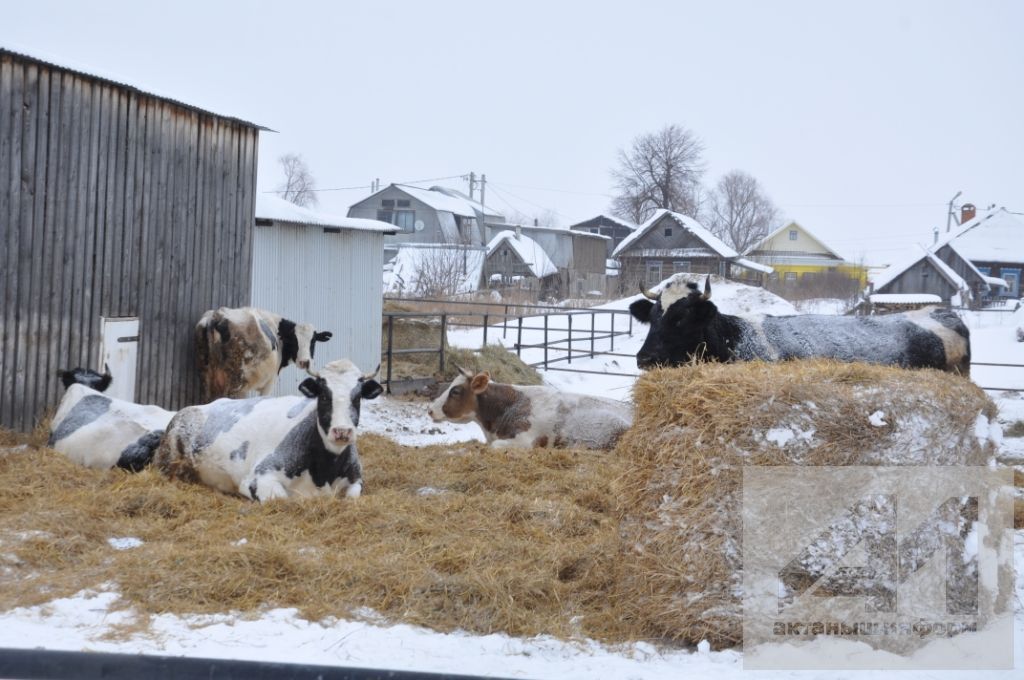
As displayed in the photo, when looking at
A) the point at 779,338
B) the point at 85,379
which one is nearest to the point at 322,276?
the point at 85,379

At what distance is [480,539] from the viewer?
611 centimetres

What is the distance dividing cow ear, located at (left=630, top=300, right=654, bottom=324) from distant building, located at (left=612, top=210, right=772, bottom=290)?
112 ft

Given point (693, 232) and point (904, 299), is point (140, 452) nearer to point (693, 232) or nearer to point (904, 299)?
point (904, 299)

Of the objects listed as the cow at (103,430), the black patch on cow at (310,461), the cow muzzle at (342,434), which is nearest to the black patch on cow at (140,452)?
the cow at (103,430)

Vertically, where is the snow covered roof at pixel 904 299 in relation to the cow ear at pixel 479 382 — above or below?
above

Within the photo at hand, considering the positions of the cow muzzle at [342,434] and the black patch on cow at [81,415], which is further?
the black patch on cow at [81,415]

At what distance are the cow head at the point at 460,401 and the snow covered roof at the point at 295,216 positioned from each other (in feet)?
14.4

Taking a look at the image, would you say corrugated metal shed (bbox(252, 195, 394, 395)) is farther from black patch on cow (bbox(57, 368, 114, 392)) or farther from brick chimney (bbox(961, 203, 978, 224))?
brick chimney (bbox(961, 203, 978, 224))

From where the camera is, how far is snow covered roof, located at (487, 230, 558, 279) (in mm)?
50031

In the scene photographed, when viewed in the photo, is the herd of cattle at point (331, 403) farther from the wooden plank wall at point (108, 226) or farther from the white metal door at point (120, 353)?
the white metal door at point (120, 353)

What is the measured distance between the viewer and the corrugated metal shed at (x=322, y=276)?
14039mm

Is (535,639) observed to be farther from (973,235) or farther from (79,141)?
(973,235)

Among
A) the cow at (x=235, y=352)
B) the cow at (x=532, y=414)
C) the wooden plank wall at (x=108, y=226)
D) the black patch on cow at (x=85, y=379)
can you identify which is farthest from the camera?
the cow at (x=235, y=352)

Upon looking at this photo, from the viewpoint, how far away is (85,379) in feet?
32.0
